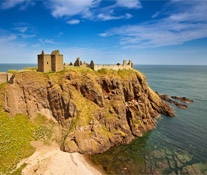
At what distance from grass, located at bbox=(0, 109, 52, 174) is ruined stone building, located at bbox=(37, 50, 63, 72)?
15.7m

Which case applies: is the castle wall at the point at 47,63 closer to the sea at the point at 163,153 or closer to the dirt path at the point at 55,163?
the dirt path at the point at 55,163

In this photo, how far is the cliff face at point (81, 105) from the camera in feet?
122

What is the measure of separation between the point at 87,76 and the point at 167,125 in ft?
114

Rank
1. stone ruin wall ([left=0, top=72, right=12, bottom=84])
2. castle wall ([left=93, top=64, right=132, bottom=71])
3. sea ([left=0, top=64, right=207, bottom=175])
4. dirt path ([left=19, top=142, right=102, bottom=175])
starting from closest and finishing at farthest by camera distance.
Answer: dirt path ([left=19, top=142, right=102, bottom=175]) → sea ([left=0, top=64, right=207, bottom=175]) → stone ruin wall ([left=0, top=72, right=12, bottom=84]) → castle wall ([left=93, top=64, right=132, bottom=71])

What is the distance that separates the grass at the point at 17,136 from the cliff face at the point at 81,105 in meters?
2.20

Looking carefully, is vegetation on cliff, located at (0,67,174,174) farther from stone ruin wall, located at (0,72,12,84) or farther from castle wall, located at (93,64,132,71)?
stone ruin wall, located at (0,72,12,84)

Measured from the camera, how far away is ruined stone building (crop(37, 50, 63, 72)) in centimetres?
4478

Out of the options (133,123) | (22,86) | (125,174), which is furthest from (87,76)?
(125,174)

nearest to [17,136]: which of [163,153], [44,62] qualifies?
[44,62]

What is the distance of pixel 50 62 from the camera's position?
4603 centimetres

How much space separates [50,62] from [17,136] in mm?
23643

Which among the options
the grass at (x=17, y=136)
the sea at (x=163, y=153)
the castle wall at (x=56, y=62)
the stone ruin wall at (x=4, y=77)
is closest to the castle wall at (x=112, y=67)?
the castle wall at (x=56, y=62)

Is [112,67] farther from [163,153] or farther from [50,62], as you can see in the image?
[163,153]

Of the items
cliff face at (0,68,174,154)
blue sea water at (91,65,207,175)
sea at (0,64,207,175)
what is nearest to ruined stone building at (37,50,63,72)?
cliff face at (0,68,174,154)
